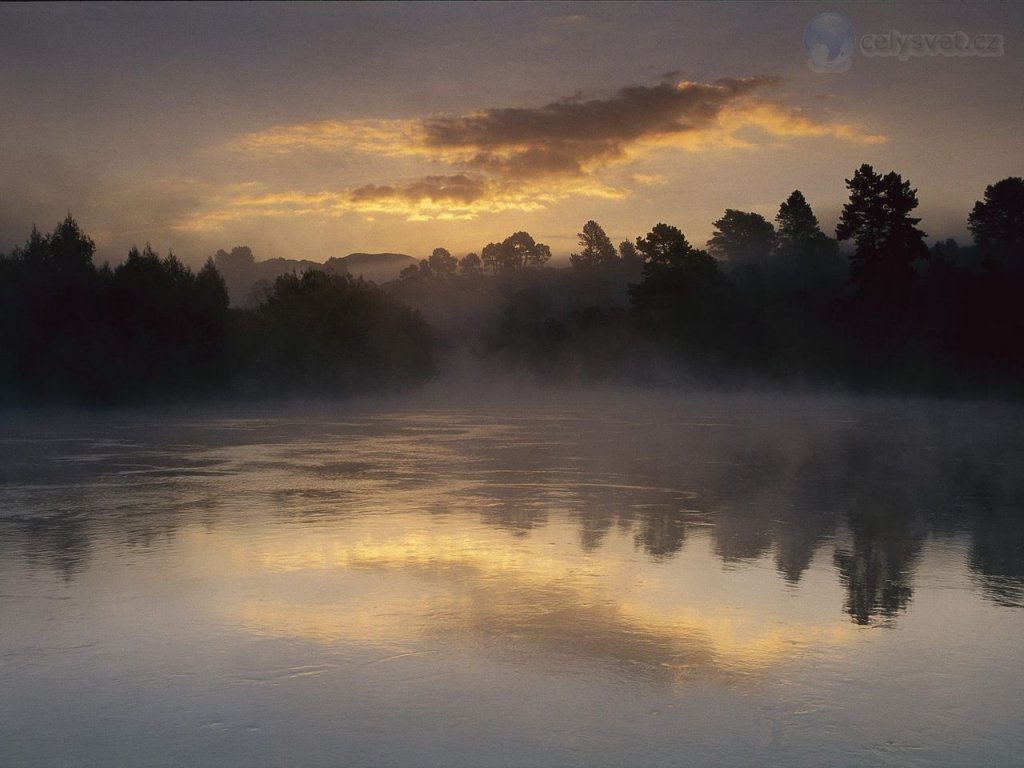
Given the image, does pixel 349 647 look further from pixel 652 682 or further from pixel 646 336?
pixel 646 336

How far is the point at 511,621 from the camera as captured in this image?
988 cm

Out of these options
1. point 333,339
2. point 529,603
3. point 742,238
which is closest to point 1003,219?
point 742,238

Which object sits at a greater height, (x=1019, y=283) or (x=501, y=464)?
(x=1019, y=283)

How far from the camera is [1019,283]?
88000 mm

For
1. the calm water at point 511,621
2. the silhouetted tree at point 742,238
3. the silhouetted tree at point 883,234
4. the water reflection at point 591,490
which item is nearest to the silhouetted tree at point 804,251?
the silhouetted tree at point 742,238

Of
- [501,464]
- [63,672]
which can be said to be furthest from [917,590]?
[501,464]

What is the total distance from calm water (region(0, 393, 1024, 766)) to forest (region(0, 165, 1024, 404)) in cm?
5501

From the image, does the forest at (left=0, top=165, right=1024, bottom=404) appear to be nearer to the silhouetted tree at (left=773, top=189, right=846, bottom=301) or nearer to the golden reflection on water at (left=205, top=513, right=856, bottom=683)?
the silhouetted tree at (left=773, top=189, right=846, bottom=301)

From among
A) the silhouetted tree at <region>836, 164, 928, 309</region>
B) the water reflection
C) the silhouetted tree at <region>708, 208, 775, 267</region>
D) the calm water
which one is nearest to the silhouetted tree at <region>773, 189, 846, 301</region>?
the silhouetted tree at <region>708, 208, 775, 267</region>

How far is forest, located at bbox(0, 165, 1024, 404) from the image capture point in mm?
73062

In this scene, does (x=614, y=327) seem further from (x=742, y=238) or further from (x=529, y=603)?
(x=529, y=603)

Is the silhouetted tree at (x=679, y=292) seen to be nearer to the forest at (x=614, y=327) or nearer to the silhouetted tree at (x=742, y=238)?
the forest at (x=614, y=327)

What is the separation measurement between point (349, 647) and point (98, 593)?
375 cm

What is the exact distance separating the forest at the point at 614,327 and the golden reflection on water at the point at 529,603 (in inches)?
2531
